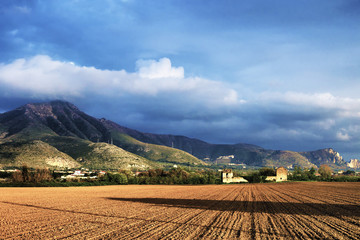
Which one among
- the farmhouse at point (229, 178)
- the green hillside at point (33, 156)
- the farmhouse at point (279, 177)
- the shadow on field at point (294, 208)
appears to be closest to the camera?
the shadow on field at point (294, 208)

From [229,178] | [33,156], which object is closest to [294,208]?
[229,178]

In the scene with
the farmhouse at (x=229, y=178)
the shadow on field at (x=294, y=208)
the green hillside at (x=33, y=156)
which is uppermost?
the green hillside at (x=33, y=156)

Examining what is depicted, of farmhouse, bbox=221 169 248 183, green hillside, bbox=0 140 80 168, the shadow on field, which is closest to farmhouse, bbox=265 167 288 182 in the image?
farmhouse, bbox=221 169 248 183

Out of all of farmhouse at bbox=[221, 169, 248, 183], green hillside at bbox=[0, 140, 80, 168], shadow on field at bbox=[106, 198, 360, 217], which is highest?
green hillside at bbox=[0, 140, 80, 168]

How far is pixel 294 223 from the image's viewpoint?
21.7m

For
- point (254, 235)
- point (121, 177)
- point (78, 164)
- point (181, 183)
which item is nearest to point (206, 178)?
point (181, 183)

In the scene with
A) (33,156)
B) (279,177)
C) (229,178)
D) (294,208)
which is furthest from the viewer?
(33,156)

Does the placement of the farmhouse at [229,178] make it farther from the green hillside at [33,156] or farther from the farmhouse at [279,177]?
the green hillside at [33,156]

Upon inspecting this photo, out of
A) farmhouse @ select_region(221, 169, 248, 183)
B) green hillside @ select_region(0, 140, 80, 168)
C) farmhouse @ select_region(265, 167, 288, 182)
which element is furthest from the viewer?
green hillside @ select_region(0, 140, 80, 168)

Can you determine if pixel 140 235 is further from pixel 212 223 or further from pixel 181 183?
pixel 181 183

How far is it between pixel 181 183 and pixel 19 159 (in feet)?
302

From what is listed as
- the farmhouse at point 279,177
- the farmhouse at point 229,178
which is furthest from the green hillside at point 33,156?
the farmhouse at point 279,177

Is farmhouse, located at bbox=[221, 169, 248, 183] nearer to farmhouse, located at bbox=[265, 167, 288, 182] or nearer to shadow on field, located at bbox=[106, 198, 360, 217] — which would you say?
farmhouse, located at bbox=[265, 167, 288, 182]

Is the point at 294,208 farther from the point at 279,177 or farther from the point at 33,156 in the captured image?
the point at 33,156
